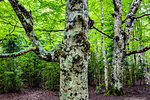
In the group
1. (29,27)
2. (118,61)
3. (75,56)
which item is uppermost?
(29,27)

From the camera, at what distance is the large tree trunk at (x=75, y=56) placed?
1183mm

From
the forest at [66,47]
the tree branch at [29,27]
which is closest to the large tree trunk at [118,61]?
the forest at [66,47]

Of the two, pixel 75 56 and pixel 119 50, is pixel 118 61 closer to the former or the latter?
pixel 119 50

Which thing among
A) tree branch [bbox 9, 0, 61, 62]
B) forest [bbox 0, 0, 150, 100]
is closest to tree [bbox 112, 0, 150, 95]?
forest [bbox 0, 0, 150, 100]

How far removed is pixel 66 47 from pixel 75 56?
0.52 feet

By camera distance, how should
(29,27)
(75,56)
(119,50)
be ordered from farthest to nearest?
(119,50), (29,27), (75,56)

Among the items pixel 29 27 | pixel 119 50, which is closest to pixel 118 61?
pixel 119 50

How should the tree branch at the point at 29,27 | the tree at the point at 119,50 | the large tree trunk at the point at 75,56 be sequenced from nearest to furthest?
the large tree trunk at the point at 75,56 → the tree branch at the point at 29,27 → the tree at the point at 119,50

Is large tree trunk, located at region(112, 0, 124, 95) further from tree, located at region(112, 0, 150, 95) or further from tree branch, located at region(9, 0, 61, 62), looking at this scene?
tree branch, located at region(9, 0, 61, 62)

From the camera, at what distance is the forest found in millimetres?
1234

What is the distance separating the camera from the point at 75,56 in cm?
121

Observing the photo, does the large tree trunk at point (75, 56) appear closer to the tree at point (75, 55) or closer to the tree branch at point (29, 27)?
the tree at point (75, 55)

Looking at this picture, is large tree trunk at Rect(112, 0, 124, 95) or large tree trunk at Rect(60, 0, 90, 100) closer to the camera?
large tree trunk at Rect(60, 0, 90, 100)

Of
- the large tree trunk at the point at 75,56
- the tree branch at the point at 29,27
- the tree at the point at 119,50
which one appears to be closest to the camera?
the large tree trunk at the point at 75,56
